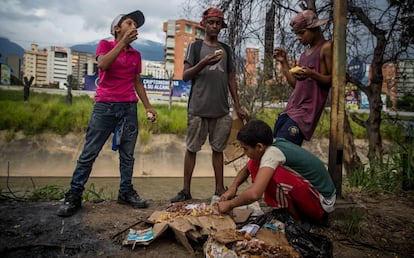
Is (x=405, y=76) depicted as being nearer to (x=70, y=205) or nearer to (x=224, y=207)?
(x=224, y=207)

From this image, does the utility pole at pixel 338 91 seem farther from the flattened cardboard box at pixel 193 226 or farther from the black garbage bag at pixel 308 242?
the flattened cardboard box at pixel 193 226

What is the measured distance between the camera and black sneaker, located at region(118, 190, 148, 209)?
3168mm

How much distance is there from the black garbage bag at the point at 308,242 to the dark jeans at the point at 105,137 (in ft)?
5.31

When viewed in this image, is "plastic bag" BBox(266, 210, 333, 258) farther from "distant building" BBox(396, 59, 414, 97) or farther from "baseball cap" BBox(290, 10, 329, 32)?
"distant building" BBox(396, 59, 414, 97)

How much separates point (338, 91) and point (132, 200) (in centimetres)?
216

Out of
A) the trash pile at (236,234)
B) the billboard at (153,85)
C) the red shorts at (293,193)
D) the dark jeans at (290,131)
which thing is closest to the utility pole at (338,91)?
the dark jeans at (290,131)

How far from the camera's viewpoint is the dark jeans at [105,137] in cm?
293

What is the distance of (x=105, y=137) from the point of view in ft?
10.0

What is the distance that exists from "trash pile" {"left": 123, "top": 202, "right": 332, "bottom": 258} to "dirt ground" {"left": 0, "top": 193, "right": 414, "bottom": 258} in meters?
0.09

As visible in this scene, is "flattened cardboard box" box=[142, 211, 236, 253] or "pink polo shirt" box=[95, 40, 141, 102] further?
"pink polo shirt" box=[95, 40, 141, 102]

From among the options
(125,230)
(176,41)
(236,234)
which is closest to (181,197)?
(125,230)

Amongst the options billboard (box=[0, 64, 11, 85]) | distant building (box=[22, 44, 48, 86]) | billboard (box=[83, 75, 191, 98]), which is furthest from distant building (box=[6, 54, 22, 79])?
distant building (box=[22, 44, 48, 86])

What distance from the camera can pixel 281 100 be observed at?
8.94 metres

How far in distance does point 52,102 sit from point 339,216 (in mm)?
12349
